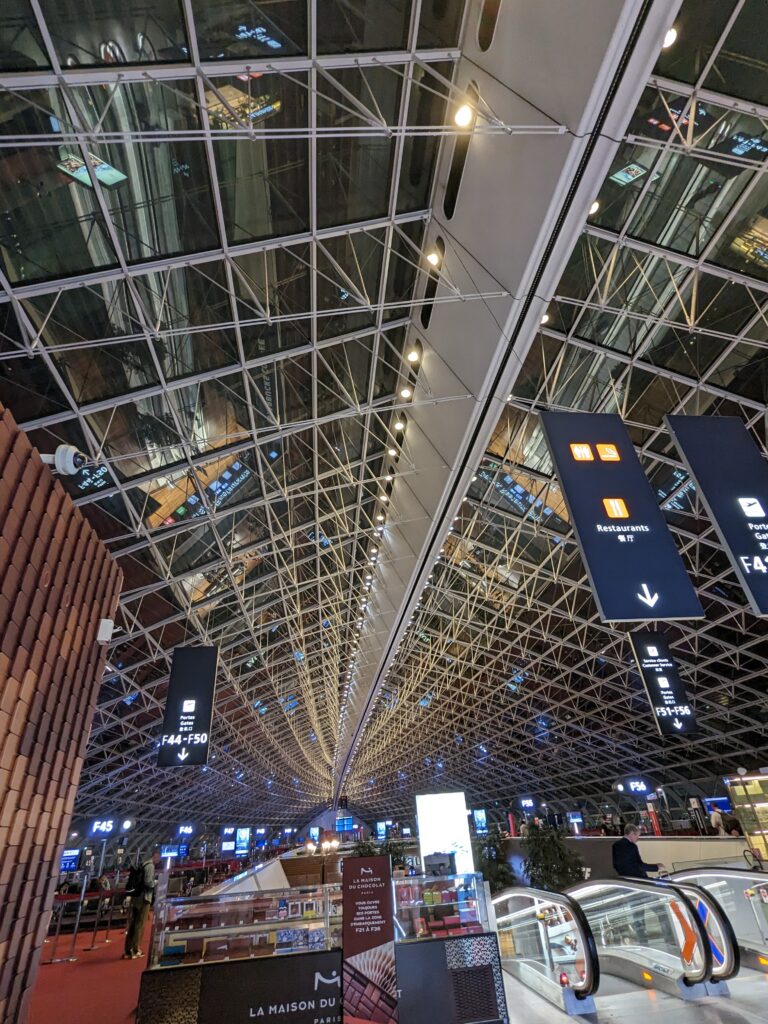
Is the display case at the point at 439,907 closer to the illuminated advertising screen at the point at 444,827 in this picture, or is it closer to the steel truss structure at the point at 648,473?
the steel truss structure at the point at 648,473

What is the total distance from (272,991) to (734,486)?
7.56 meters

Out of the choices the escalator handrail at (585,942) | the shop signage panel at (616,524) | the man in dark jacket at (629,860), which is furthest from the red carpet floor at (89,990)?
the shop signage panel at (616,524)

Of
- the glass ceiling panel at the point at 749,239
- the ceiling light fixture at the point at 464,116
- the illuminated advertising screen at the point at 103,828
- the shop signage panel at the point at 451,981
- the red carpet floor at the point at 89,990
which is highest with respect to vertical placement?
the glass ceiling panel at the point at 749,239

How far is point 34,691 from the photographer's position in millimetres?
7445

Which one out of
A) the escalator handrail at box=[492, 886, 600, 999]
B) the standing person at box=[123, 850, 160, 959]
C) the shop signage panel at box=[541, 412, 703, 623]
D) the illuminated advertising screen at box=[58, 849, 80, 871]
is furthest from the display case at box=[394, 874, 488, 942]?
the illuminated advertising screen at box=[58, 849, 80, 871]

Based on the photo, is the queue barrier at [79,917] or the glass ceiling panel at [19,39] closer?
the glass ceiling panel at [19,39]

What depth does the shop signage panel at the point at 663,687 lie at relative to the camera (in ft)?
55.4

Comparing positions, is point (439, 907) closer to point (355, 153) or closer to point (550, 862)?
point (355, 153)

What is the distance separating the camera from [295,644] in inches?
1105

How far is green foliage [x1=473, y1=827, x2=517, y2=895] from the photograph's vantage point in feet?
71.5

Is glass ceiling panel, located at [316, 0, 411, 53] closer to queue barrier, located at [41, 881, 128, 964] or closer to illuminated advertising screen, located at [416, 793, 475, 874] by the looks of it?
queue barrier, located at [41, 881, 128, 964]

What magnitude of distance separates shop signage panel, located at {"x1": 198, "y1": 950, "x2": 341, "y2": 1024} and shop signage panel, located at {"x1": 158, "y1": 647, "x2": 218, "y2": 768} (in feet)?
37.3

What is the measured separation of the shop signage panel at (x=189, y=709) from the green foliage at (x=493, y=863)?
44.0 feet

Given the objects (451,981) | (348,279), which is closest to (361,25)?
(348,279)
